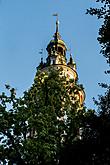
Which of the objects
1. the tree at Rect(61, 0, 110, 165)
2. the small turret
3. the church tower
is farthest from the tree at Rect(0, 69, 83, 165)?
the small turret

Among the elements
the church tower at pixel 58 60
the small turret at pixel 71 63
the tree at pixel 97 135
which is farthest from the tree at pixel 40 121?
the small turret at pixel 71 63

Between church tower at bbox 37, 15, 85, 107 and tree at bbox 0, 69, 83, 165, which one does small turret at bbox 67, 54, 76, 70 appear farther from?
tree at bbox 0, 69, 83, 165

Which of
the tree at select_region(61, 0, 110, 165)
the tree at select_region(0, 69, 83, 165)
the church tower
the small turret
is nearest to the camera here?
the tree at select_region(61, 0, 110, 165)

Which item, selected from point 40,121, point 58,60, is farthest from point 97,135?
point 58,60

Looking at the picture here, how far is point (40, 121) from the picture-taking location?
2580 cm

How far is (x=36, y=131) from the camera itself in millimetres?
25781

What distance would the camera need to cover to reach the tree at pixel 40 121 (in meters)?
24.3

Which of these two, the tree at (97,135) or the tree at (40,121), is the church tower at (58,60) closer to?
the tree at (40,121)

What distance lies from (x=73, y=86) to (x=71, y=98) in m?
1.06

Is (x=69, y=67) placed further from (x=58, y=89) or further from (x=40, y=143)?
(x=40, y=143)

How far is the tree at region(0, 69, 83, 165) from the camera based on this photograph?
24.3m

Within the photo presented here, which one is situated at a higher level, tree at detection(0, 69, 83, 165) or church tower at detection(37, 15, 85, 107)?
church tower at detection(37, 15, 85, 107)

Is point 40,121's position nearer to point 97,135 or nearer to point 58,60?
point 97,135

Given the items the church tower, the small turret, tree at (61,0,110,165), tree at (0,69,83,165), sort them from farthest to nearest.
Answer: the small turret, the church tower, tree at (0,69,83,165), tree at (61,0,110,165)
